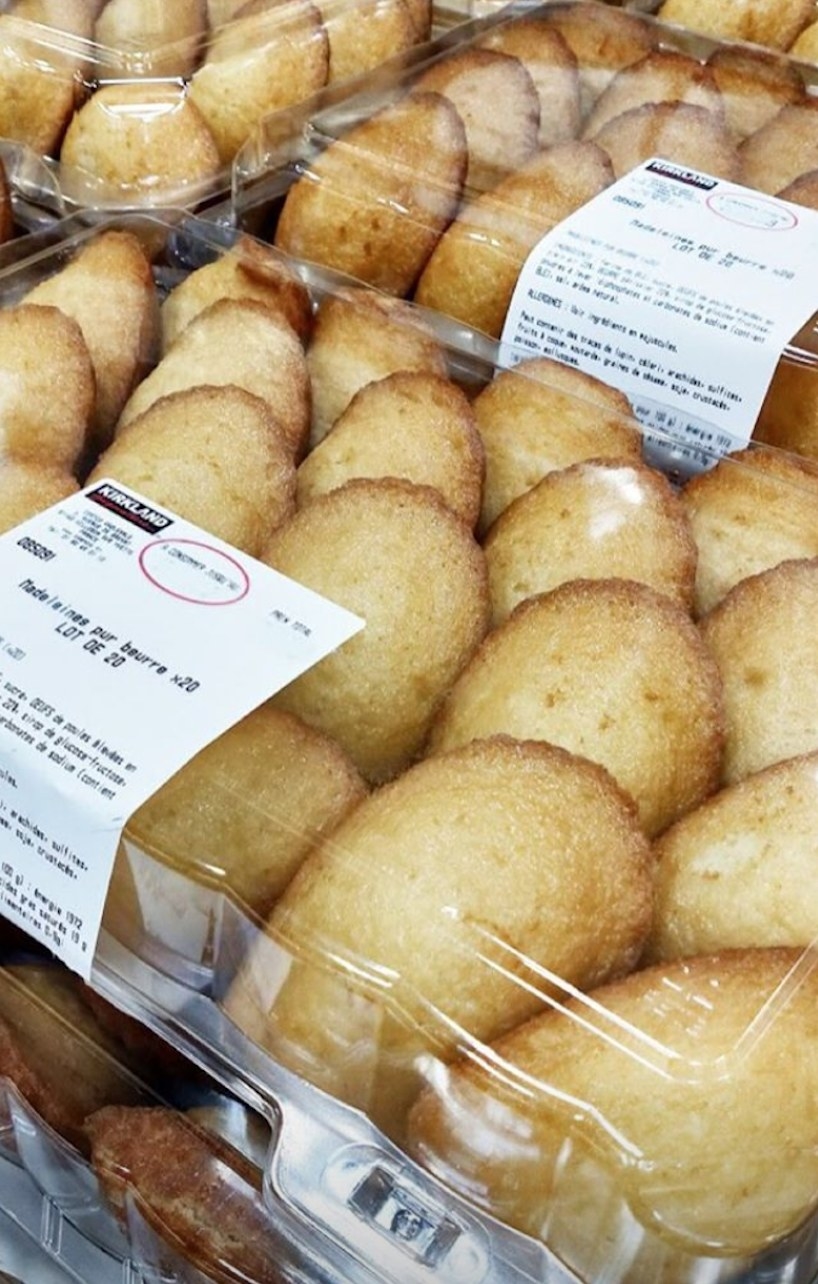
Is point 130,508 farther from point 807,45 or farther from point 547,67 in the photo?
point 807,45

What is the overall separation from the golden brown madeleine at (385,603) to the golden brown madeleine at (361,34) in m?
1.00

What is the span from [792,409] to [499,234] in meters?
0.35

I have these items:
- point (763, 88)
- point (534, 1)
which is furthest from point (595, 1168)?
point (534, 1)

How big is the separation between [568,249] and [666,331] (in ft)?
0.47

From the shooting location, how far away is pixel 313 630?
3.13ft

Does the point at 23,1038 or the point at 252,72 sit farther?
the point at 252,72

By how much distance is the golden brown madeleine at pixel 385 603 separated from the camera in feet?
3.19

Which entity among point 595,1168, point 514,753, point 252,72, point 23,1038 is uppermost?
point 252,72

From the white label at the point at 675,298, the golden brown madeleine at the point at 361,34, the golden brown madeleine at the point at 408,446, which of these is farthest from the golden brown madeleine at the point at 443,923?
the golden brown madeleine at the point at 361,34

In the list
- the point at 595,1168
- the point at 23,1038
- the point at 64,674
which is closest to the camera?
the point at 595,1168

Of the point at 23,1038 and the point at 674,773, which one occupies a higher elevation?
the point at 674,773

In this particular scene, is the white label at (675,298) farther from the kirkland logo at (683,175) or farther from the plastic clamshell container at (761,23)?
the plastic clamshell container at (761,23)

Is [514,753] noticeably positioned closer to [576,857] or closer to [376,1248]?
[576,857]

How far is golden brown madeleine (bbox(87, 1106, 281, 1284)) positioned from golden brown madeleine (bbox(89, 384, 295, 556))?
38 cm
